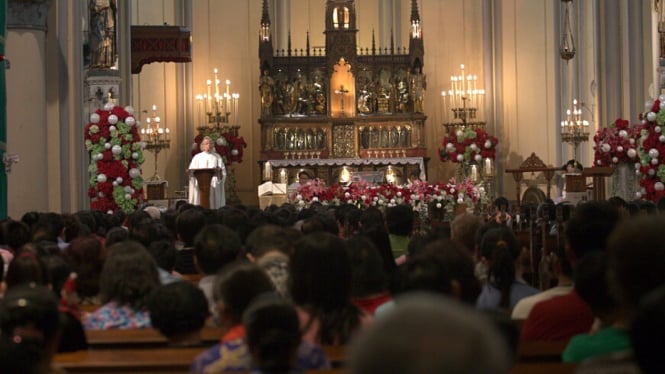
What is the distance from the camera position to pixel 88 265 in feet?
24.0

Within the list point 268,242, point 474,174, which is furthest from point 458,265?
point 474,174

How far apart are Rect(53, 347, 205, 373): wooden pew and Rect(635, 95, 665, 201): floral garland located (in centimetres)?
1418

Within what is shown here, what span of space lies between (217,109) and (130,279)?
2241 cm

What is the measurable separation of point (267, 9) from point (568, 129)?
26.0 feet

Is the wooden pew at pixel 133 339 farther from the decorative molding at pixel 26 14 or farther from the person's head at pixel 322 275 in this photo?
the decorative molding at pixel 26 14

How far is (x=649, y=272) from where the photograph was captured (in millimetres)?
3545

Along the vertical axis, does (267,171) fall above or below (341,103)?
below

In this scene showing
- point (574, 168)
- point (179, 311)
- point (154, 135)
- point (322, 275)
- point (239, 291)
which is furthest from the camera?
point (154, 135)

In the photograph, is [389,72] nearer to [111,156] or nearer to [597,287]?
[111,156]

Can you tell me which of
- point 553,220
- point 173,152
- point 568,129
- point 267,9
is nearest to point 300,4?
point 267,9

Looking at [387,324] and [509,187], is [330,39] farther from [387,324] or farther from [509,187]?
[387,324]

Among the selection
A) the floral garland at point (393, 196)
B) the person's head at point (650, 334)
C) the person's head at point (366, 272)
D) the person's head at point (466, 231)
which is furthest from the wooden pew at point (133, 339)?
the floral garland at point (393, 196)

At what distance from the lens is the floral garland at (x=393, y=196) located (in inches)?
742

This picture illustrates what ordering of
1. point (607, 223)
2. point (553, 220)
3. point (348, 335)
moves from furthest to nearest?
point (553, 220), point (607, 223), point (348, 335)
